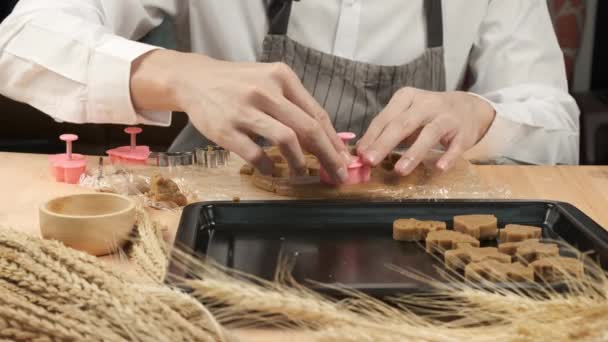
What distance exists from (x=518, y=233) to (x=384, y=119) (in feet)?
1.35

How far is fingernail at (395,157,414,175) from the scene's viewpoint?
143 centimetres

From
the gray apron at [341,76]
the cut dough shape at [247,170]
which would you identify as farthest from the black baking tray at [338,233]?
Answer: the gray apron at [341,76]

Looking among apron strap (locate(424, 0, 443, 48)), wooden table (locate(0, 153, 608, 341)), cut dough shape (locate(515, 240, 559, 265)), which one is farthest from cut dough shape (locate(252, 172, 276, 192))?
apron strap (locate(424, 0, 443, 48))

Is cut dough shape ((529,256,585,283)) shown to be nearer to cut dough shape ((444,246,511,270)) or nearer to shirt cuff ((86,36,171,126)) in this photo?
cut dough shape ((444,246,511,270))

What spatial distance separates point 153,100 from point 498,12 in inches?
38.7

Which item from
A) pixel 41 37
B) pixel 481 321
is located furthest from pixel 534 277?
pixel 41 37

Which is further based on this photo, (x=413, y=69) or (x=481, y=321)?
(x=413, y=69)

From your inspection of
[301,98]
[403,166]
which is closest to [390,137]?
[403,166]

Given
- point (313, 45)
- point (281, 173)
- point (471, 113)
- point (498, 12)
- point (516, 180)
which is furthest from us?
point (498, 12)

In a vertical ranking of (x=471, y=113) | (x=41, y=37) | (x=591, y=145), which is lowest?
(x=591, y=145)

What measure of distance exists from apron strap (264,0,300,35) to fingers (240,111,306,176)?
2.05ft

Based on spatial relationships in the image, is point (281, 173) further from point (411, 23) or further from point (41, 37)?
point (411, 23)

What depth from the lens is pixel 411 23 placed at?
6.68ft

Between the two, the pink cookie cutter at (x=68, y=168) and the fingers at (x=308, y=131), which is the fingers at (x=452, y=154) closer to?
the fingers at (x=308, y=131)
